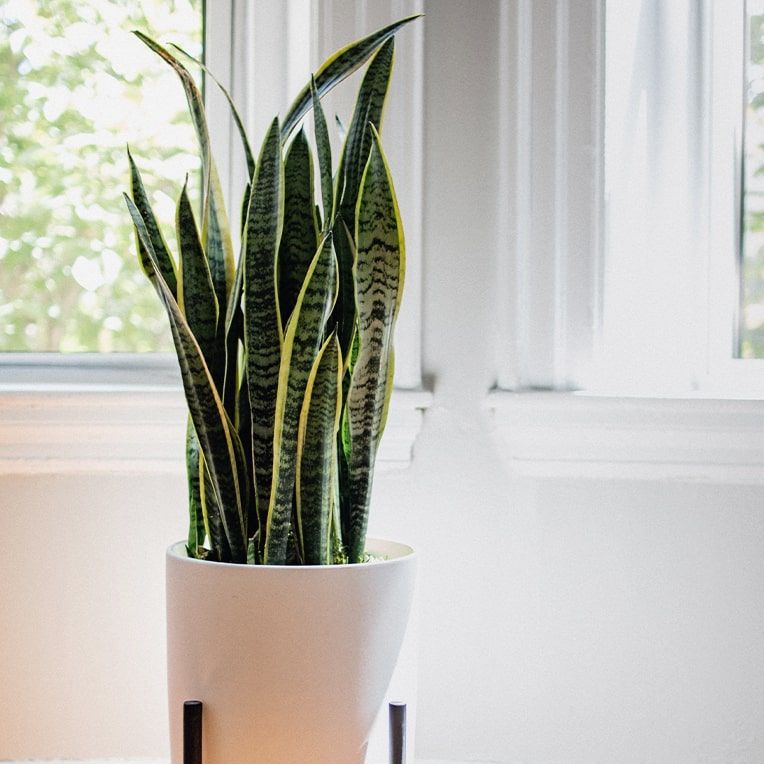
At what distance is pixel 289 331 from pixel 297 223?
0.15 metres

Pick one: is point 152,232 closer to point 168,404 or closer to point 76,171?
point 168,404

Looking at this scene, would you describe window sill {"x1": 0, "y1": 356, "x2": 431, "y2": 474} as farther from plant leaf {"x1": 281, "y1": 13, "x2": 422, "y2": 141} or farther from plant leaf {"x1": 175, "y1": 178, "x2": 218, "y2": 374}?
plant leaf {"x1": 281, "y1": 13, "x2": 422, "y2": 141}

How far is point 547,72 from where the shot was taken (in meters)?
1.03

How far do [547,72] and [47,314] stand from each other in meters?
0.73

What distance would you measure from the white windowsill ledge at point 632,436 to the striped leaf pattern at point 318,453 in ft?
1.08

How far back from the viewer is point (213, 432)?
29.9 inches

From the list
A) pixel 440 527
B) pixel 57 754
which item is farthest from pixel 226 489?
pixel 57 754

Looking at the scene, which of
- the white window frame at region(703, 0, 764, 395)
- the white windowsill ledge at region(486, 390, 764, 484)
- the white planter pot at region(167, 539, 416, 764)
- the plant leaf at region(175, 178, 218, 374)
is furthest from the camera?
the white window frame at region(703, 0, 764, 395)

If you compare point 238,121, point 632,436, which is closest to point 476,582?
point 632,436

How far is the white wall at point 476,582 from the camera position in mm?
1029

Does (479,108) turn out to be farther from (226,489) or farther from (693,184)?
(226,489)

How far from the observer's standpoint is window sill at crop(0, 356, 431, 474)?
103cm

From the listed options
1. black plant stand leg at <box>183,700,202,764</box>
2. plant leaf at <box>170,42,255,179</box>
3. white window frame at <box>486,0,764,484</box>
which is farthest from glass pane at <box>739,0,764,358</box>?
black plant stand leg at <box>183,700,202,764</box>

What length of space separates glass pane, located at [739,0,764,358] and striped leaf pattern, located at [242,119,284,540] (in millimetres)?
687
